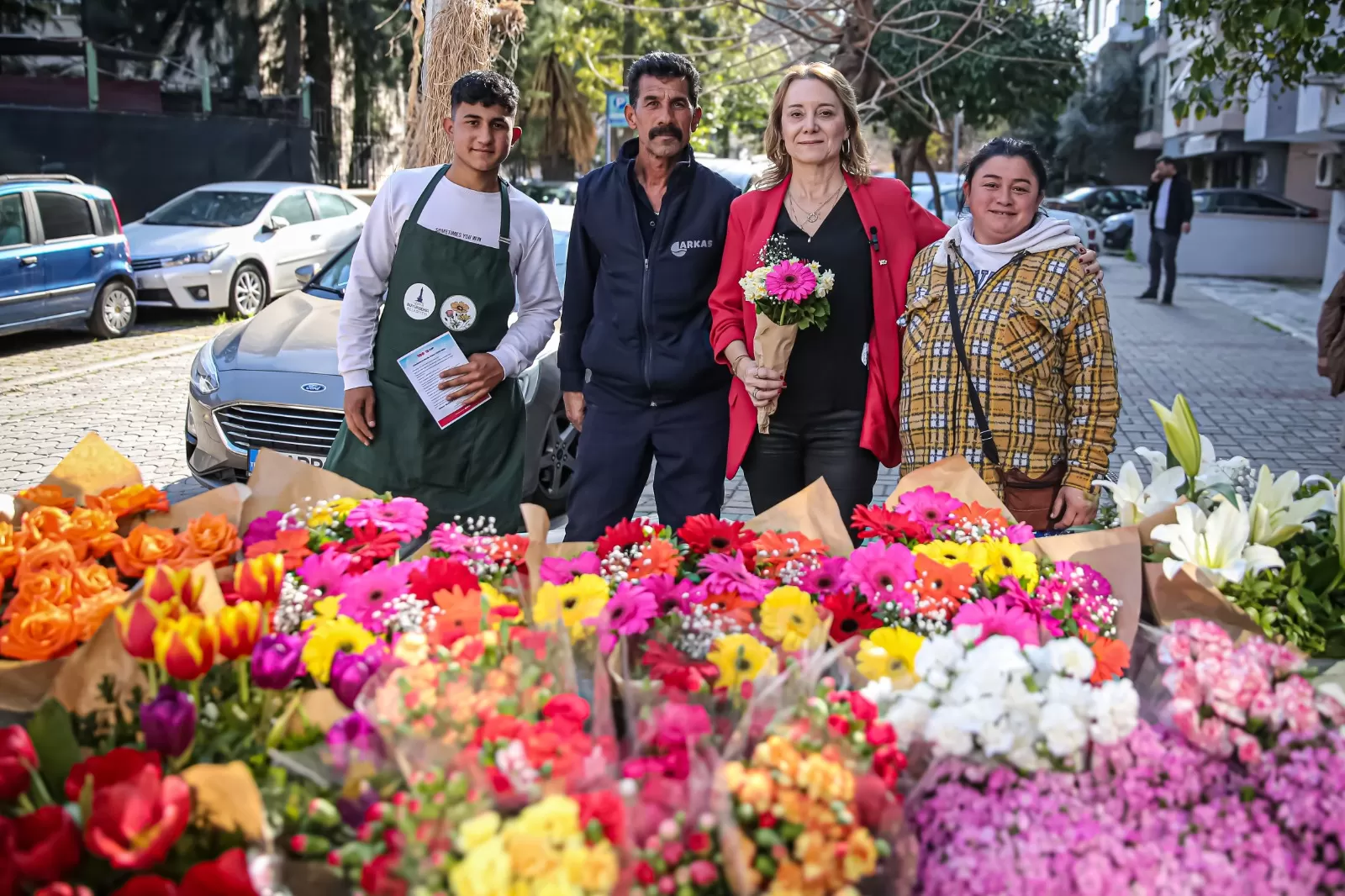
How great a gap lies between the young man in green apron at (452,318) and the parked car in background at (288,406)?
82.4 inches

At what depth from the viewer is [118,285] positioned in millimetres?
13594

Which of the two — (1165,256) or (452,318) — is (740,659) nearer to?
(452,318)

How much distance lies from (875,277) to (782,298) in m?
0.42

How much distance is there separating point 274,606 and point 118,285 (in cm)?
1300

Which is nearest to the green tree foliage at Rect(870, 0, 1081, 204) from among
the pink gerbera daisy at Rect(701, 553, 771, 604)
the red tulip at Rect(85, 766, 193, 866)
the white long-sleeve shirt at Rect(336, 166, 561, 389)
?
the white long-sleeve shirt at Rect(336, 166, 561, 389)

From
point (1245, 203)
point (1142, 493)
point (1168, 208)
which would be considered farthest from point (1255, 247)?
point (1142, 493)

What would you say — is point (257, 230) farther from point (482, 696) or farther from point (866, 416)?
point (482, 696)

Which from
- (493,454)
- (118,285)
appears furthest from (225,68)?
(493,454)

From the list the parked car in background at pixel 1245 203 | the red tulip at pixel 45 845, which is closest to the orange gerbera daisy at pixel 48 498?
the red tulip at pixel 45 845

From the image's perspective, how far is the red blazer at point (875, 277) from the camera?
3.58m

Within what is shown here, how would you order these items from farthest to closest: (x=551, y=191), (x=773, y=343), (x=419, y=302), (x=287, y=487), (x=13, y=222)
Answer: (x=551, y=191), (x=13, y=222), (x=419, y=302), (x=773, y=343), (x=287, y=487)

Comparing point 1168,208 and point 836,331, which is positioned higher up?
A: point 1168,208

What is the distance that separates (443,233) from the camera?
12.6 ft

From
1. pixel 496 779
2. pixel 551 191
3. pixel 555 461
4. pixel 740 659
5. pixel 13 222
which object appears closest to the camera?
pixel 496 779
